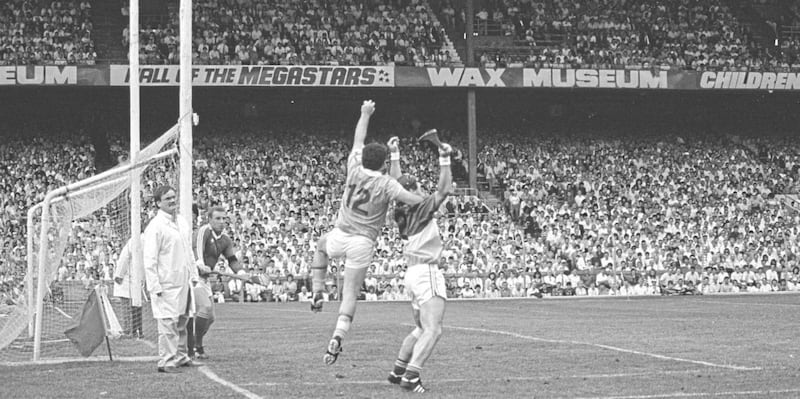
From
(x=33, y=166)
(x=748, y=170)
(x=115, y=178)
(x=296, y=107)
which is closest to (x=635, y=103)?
(x=748, y=170)

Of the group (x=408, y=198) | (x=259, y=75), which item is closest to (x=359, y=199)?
(x=408, y=198)

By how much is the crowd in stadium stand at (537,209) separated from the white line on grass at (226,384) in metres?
18.9

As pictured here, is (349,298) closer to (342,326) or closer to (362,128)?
(342,326)

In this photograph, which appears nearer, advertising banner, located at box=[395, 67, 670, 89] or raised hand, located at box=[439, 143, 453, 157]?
raised hand, located at box=[439, 143, 453, 157]

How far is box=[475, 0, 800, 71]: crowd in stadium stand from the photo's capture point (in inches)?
1766

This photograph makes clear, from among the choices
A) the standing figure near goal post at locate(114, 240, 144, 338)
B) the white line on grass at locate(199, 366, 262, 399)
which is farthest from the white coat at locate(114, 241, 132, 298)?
the white line on grass at locate(199, 366, 262, 399)

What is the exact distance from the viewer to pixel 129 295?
60.1 ft

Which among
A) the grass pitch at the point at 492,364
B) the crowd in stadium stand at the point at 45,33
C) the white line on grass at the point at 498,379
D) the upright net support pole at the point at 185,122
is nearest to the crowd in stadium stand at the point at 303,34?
→ the crowd in stadium stand at the point at 45,33

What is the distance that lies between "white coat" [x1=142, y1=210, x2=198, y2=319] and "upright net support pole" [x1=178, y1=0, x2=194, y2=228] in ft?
7.17

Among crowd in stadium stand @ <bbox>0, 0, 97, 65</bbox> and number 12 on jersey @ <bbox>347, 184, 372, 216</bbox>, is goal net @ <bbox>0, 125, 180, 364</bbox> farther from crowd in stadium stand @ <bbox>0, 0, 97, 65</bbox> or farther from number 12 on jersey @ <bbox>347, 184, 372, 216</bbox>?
crowd in stadium stand @ <bbox>0, 0, 97, 65</bbox>

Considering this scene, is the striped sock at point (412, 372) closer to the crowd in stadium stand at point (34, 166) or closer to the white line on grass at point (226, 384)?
the white line on grass at point (226, 384)

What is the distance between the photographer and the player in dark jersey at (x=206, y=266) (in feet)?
44.9

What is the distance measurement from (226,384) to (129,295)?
7.50 m

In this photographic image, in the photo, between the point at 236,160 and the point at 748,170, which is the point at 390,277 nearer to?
the point at 236,160
